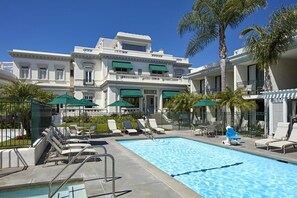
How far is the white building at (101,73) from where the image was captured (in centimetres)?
3344

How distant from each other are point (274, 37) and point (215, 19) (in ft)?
23.2

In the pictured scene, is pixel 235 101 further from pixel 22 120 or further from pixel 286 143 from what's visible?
pixel 22 120

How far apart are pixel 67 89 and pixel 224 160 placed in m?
33.7

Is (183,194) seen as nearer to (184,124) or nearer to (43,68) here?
(184,124)

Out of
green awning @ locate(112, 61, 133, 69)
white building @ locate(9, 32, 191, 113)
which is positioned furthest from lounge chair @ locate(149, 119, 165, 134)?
green awning @ locate(112, 61, 133, 69)

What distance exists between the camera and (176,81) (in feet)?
117

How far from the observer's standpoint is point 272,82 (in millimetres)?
18984

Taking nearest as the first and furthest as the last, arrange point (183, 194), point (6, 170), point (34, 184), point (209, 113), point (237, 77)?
point (183, 194) → point (34, 184) → point (6, 170) → point (237, 77) → point (209, 113)

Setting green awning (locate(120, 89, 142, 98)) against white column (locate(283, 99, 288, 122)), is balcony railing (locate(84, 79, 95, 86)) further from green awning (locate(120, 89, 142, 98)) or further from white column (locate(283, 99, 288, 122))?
white column (locate(283, 99, 288, 122))

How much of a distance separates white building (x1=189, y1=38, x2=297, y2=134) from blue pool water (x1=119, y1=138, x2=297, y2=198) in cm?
585

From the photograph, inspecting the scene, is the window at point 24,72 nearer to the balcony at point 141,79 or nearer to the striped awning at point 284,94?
the balcony at point 141,79

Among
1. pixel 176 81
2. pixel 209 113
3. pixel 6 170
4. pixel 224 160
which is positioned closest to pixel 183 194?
pixel 224 160

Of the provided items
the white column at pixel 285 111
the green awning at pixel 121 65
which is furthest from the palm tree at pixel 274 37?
the green awning at pixel 121 65

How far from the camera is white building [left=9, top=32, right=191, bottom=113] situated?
3344 cm
